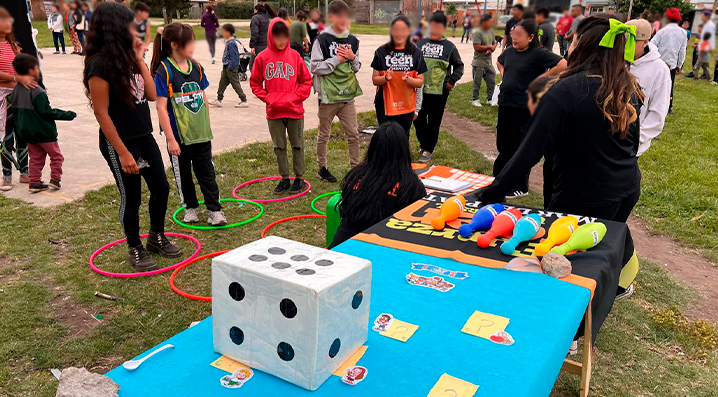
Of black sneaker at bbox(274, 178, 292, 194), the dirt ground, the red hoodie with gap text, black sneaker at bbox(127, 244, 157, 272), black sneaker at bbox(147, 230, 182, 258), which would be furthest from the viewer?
black sneaker at bbox(274, 178, 292, 194)

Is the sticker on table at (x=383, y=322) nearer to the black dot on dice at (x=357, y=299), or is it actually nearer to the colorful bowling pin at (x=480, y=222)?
the black dot on dice at (x=357, y=299)

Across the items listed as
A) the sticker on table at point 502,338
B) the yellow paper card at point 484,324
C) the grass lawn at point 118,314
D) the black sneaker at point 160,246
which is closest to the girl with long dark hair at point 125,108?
the black sneaker at point 160,246

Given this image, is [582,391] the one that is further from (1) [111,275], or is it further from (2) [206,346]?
(1) [111,275]

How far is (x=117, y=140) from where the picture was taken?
10.8 feet

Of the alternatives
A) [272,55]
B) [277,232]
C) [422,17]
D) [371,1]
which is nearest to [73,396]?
[422,17]

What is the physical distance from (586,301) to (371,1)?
1.69 metres

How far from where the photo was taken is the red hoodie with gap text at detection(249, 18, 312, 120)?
506 cm

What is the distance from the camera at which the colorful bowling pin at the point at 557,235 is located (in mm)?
2408

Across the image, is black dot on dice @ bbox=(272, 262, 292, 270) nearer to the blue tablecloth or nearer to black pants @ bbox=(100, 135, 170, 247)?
the blue tablecloth

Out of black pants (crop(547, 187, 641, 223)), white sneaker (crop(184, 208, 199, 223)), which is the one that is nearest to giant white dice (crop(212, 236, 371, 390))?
black pants (crop(547, 187, 641, 223))

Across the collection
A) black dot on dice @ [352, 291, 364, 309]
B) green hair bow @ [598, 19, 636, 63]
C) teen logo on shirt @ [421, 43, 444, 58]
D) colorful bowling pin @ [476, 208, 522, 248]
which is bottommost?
colorful bowling pin @ [476, 208, 522, 248]

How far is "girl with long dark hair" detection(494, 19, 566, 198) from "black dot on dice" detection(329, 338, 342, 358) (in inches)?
124

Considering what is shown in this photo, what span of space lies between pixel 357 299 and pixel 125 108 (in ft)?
8.23

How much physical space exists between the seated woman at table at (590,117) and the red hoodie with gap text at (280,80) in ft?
9.30
